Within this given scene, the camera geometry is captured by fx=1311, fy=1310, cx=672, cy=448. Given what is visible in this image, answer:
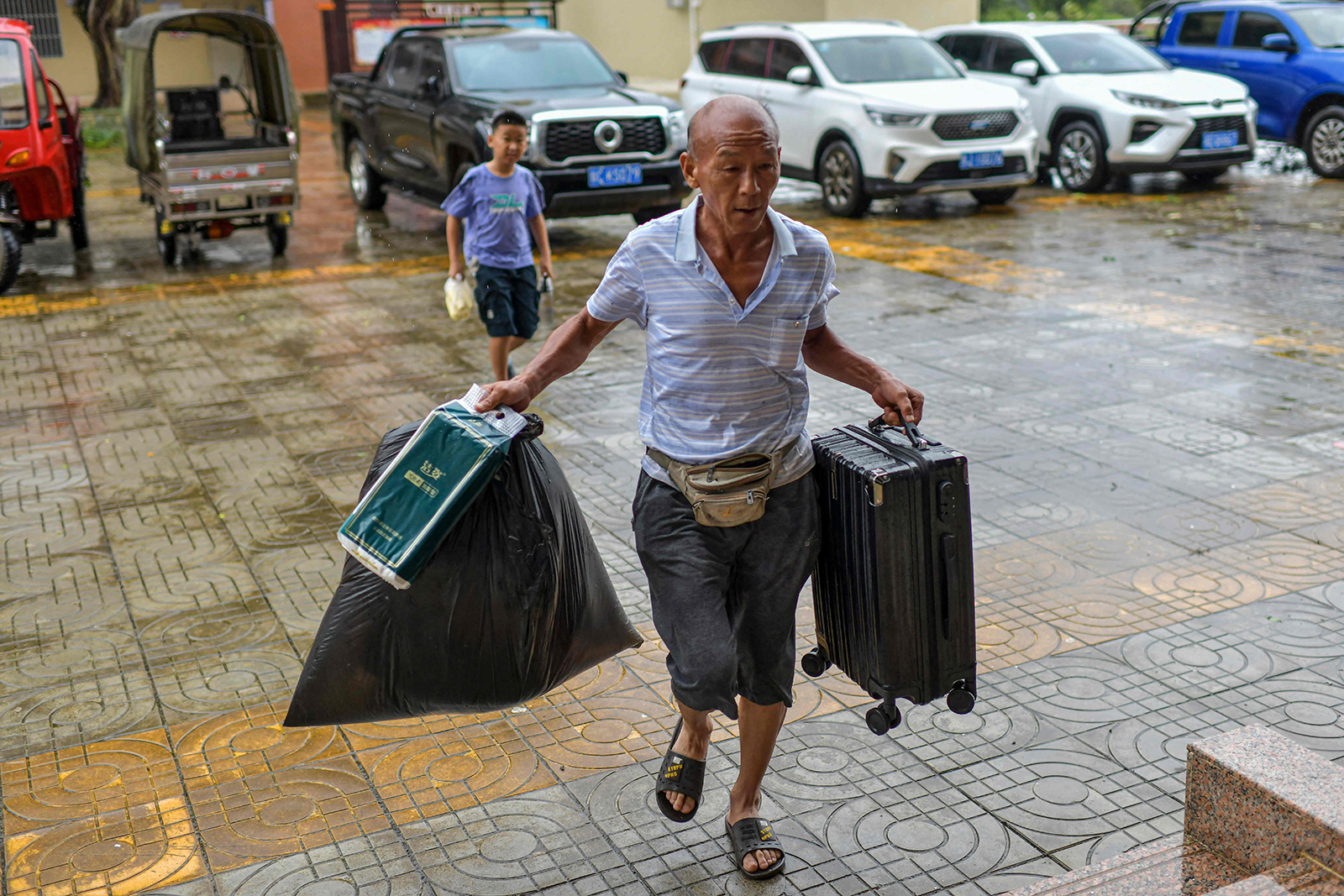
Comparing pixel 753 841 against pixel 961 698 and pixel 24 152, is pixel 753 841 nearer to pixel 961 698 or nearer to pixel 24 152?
pixel 961 698

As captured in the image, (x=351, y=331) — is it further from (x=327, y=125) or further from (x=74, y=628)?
(x=327, y=125)

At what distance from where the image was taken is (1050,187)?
49.9ft

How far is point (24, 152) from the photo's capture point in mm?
10609

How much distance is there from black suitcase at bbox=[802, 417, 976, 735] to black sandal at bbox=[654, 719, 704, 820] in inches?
18.5

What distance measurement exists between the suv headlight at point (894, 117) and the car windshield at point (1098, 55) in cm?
300

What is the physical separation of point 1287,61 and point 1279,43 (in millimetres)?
237

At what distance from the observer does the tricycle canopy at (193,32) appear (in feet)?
38.7

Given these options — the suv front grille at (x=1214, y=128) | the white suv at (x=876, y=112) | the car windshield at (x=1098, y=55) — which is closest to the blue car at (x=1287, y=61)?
the car windshield at (x=1098, y=55)

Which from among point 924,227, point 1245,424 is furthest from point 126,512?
point 924,227

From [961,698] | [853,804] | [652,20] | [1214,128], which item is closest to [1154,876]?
[961,698]

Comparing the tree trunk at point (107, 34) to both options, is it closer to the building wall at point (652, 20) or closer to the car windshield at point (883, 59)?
the building wall at point (652, 20)

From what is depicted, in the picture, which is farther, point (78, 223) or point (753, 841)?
point (78, 223)

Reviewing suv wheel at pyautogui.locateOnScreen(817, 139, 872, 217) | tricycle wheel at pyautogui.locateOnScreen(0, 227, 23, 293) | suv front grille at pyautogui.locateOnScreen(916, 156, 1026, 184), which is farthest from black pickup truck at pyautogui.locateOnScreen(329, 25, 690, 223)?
A: tricycle wheel at pyautogui.locateOnScreen(0, 227, 23, 293)

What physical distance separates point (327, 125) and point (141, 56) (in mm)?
14477
